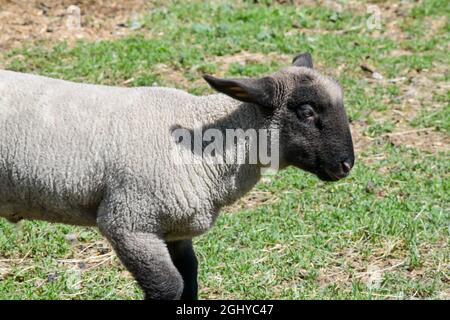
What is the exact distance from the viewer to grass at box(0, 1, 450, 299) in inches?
250

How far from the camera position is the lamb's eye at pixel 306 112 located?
534 cm

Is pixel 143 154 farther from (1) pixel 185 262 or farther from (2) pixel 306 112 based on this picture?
(2) pixel 306 112

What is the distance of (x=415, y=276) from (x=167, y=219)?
2.13m

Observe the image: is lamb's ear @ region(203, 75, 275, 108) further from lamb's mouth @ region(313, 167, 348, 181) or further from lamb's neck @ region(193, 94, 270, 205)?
lamb's mouth @ region(313, 167, 348, 181)

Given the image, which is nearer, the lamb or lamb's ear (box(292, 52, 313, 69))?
the lamb

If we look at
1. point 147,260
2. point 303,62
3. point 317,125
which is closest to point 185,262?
point 147,260

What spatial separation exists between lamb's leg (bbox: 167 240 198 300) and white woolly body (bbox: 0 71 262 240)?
13.0 inches

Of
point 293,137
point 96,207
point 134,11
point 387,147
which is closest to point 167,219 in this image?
point 96,207

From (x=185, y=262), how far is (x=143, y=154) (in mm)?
907

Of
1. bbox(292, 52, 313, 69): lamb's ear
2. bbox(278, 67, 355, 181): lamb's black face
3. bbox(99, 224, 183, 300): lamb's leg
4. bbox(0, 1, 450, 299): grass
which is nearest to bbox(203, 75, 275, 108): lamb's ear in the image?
bbox(278, 67, 355, 181): lamb's black face

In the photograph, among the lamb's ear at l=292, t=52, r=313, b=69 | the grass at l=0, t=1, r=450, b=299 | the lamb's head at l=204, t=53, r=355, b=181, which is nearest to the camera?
the lamb's head at l=204, t=53, r=355, b=181

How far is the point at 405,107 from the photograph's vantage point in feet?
30.4

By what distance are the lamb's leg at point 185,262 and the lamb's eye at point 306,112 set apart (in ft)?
3.85
